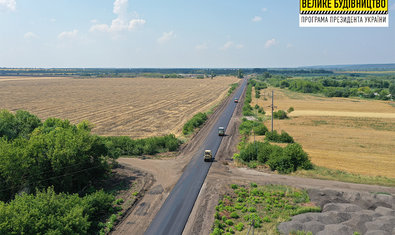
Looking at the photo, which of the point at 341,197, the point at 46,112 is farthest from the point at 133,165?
the point at 46,112

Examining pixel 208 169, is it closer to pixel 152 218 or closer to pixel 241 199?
pixel 241 199

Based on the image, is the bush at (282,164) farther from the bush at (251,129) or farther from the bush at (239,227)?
the bush at (251,129)

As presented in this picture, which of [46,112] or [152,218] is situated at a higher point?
[46,112]

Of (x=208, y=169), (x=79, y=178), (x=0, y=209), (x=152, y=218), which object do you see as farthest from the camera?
(x=208, y=169)

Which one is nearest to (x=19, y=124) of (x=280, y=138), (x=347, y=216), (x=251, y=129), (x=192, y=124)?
(x=192, y=124)

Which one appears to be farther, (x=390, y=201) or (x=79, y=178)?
(x=79, y=178)

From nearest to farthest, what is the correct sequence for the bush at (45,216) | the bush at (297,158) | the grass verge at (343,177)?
the bush at (45,216), the grass verge at (343,177), the bush at (297,158)

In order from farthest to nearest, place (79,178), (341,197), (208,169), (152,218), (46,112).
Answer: (46,112) → (208,169) → (79,178) → (341,197) → (152,218)

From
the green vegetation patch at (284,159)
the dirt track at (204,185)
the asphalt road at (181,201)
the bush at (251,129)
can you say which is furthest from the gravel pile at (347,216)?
the bush at (251,129)
